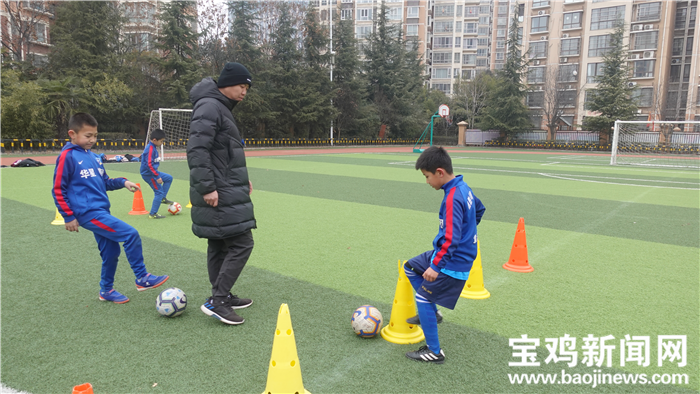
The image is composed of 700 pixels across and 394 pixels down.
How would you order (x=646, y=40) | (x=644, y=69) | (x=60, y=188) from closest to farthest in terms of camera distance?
(x=60, y=188), (x=646, y=40), (x=644, y=69)

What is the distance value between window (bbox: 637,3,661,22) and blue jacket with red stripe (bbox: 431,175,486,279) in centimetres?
5910

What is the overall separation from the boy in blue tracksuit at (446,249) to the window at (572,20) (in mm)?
60771

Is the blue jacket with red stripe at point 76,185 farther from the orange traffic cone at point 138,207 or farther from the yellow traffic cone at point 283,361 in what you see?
the orange traffic cone at point 138,207

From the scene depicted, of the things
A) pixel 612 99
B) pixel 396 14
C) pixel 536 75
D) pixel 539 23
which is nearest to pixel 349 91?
pixel 612 99

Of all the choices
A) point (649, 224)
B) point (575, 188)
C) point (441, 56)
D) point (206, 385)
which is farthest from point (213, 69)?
point (441, 56)

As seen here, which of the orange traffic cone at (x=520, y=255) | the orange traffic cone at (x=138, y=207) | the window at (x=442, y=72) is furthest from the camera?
the window at (x=442, y=72)

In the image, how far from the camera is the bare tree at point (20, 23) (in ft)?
110

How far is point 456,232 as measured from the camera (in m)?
3.07

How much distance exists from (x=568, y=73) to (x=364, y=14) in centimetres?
3427

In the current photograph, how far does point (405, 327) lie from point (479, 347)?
59cm

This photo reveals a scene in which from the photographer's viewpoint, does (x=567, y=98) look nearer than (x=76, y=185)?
No

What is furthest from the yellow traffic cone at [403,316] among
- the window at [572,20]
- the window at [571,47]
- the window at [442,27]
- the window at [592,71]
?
the window at [442,27]

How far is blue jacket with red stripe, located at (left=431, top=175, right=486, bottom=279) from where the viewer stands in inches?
121

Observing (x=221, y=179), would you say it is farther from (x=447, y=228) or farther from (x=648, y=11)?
(x=648, y=11)
